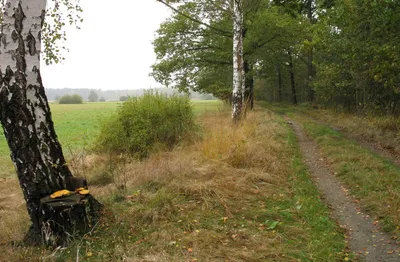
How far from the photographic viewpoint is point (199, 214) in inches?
189

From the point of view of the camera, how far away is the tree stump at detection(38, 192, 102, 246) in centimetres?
390

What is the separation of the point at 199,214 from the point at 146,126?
5035 mm

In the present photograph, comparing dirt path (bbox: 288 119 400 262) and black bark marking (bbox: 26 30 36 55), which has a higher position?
black bark marking (bbox: 26 30 36 55)

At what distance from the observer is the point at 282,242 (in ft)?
13.7

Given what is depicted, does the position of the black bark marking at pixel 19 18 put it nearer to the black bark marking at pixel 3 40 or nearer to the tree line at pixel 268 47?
the black bark marking at pixel 3 40

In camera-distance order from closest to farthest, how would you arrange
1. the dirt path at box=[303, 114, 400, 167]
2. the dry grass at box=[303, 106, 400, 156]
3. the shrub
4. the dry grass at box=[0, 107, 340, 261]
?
the dry grass at box=[0, 107, 340, 261], the dirt path at box=[303, 114, 400, 167], the dry grass at box=[303, 106, 400, 156], the shrub

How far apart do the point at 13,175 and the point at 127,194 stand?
203 inches

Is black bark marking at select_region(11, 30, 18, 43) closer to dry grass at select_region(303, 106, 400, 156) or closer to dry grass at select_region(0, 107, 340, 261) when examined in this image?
dry grass at select_region(0, 107, 340, 261)

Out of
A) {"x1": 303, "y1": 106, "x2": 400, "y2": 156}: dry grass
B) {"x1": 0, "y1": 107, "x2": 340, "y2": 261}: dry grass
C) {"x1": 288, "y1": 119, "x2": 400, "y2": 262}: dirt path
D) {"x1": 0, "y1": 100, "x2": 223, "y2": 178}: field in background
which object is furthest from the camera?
{"x1": 303, "y1": 106, "x2": 400, "y2": 156}: dry grass

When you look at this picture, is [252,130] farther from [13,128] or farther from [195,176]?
[13,128]

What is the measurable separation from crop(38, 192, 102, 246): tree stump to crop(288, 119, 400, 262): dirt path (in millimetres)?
3734

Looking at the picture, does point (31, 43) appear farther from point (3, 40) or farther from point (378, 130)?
point (378, 130)

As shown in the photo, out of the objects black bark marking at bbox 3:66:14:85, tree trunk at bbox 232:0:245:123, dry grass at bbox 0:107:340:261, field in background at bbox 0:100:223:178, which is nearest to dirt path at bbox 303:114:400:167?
dry grass at bbox 0:107:340:261

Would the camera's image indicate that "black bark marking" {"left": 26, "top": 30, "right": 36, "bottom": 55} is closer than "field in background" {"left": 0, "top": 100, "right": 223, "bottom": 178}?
Yes
